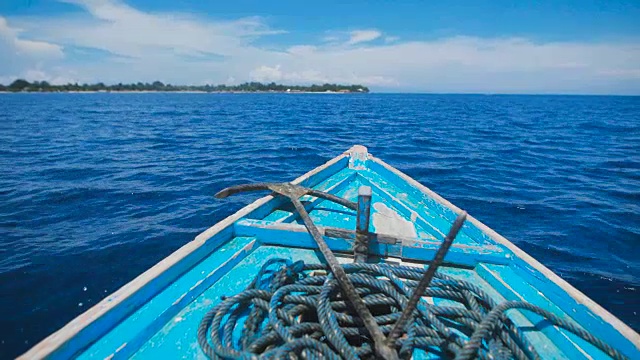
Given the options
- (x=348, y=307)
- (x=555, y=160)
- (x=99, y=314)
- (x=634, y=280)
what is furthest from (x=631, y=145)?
(x=99, y=314)

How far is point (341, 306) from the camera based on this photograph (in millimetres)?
2039

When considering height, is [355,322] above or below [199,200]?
above

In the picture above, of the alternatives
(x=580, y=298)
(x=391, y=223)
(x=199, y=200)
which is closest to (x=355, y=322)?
(x=580, y=298)

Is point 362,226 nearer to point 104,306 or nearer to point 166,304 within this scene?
point 166,304

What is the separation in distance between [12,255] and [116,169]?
18.2 feet

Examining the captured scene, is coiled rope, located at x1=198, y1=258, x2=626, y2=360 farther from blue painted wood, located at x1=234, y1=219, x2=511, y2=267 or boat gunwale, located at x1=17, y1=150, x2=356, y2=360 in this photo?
boat gunwale, located at x1=17, y1=150, x2=356, y2=360

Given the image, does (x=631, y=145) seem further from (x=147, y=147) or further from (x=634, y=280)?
(x=147, y=147)

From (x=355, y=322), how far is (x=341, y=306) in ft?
0.45

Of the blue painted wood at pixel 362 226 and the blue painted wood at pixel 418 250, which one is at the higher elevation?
the blue painted wood at pixel 362 226

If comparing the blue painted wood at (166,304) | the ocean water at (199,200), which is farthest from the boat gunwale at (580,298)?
the ocean water at (199,200)

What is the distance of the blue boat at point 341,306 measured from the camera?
1717 mm

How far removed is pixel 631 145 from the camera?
16.0 m

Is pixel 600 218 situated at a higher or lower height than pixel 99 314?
lower

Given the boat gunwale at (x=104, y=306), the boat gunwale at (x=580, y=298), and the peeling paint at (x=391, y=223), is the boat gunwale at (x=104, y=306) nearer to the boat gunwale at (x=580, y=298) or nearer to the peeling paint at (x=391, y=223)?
the peeling paint at (x=391, y=223)
